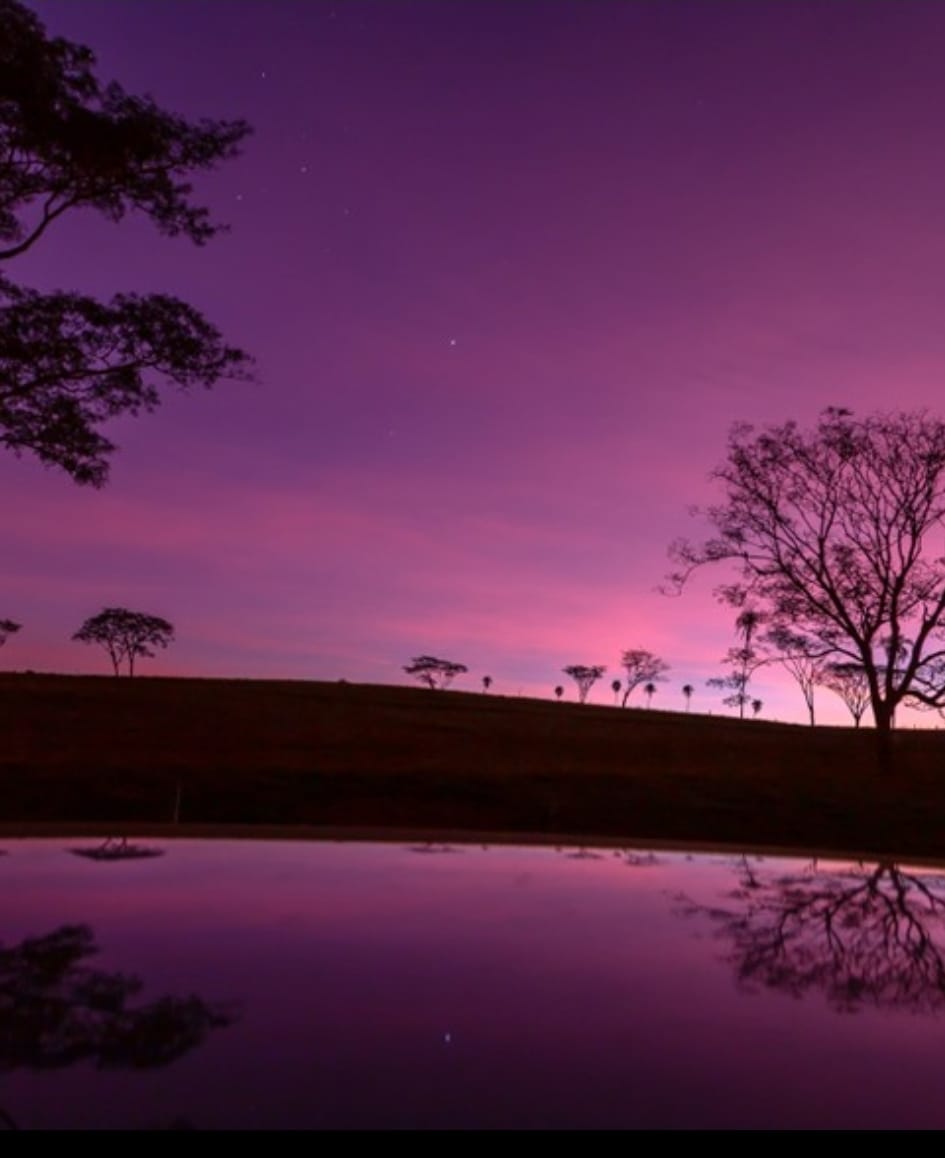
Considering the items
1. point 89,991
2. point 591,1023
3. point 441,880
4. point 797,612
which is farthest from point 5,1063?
point 797,612

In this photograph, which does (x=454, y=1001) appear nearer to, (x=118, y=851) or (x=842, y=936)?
(x=842, y=936)

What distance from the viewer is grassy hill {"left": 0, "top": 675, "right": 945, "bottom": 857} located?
925 inches

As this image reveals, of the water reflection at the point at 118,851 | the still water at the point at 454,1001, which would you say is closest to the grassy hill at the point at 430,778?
the water reflection at the point at 118,851

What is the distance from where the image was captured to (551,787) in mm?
27781

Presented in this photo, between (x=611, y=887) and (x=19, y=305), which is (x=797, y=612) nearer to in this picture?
(x=19, y=305)

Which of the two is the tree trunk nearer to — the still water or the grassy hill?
the grassy hill

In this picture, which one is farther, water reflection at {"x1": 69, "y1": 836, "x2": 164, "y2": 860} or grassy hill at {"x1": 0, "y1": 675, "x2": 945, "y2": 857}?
grassy hill at {"x1": 0, "y1": 675, "x2": 945, "y2": 857}

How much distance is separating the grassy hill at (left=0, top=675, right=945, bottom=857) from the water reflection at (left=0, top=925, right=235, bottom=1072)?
1738 centimetres

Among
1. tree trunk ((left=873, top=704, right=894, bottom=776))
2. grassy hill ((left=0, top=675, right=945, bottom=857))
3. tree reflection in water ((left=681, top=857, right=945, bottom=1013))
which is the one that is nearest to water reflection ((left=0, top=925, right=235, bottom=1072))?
tree reflection in water ((left=681, top=857, right=945, bottom=1013))

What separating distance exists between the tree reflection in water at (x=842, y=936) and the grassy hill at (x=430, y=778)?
15.0 m

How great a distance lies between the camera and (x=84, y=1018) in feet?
7.82

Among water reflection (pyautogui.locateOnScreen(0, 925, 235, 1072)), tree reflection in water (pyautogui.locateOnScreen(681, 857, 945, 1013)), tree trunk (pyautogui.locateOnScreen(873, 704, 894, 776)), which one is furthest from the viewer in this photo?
tree trunk (pyautogui.locateOnScreen(873, 704, 894, 776))

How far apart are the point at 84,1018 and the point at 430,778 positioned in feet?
86.0

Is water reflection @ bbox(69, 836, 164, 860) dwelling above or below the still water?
above
